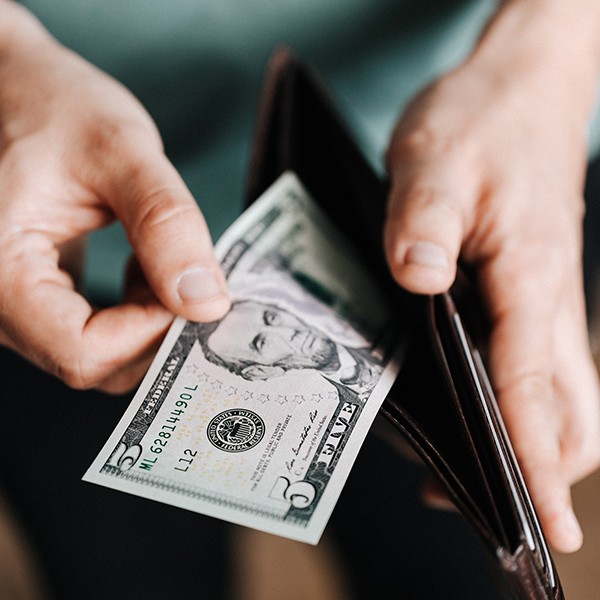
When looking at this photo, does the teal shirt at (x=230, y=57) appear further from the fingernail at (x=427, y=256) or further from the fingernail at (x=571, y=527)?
the fingernail at (x=571, y=527)

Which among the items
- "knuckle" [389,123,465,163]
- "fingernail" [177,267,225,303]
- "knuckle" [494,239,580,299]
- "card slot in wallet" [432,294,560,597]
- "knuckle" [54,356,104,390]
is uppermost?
"knuckle" [389,123,465,163]

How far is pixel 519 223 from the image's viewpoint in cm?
81

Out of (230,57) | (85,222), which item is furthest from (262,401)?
(230,57)

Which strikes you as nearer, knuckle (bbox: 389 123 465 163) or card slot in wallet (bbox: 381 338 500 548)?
card slot in wallet (bbox: 381 338 500 548)

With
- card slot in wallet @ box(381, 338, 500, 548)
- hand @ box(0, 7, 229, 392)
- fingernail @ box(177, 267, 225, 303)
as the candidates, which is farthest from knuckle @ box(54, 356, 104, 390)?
card slot in wallet @ box(381, 338, 500, 548)

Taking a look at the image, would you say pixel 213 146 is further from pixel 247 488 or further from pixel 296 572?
pixel 296 572

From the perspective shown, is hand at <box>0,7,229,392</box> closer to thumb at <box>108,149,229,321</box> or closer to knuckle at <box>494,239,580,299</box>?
thumb at <box>108,149,229,321</box>

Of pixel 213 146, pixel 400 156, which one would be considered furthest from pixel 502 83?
pixel 213 146

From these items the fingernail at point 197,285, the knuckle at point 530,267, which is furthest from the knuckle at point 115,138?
the knuckle at point 530,267

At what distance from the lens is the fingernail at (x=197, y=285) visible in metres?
0.69

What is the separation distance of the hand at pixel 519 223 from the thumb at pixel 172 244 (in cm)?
19

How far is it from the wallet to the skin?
0.05 meters

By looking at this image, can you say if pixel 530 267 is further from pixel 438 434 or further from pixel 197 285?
pixel 197 285

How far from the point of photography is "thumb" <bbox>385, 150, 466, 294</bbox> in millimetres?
703
